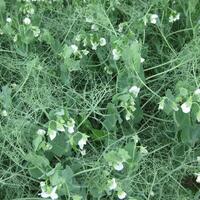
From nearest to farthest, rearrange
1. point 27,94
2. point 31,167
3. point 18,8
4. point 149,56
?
point 31,167 < point 27,94 < point 149,56 < point 18,8

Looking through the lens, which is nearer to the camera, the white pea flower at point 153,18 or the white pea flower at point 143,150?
the white pea flower at point 143,150

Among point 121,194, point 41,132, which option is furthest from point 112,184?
point 41,132

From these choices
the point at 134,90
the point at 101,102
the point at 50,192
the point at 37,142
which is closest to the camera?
the point at 50,192

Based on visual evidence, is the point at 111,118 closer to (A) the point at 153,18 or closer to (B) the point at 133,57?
(B) the point at 133,57

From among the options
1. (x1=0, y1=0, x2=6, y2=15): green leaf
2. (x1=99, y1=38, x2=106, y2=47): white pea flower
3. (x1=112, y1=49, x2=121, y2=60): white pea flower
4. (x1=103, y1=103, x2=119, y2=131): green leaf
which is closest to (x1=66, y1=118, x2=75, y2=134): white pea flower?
(x1=103, y1=103, x2=119, y2=131): green leaf

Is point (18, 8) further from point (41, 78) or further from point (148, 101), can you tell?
point (148, 101)

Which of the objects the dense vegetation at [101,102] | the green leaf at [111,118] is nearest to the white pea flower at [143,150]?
the dense vegetation at [101,102]

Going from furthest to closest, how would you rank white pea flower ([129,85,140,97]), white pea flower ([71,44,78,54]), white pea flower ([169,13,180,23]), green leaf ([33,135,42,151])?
white pea flower ([169,13,180,23]) < white pea flower ([71,44,78,54]) < white pea flower ([129,85,140,97]) < green leaf ([33,135,42,151])

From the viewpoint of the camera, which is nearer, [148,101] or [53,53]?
[148,101]

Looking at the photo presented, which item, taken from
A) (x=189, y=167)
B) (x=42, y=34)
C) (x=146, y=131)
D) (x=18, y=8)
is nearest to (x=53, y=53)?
(x=42, y=34)

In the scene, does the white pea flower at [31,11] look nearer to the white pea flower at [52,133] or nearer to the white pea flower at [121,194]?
the white pea flower at [52,133]

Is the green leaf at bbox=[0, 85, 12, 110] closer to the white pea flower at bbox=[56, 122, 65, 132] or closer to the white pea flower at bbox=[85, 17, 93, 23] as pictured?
the white pea flower at bbox=[56, 122, 65, 132]
